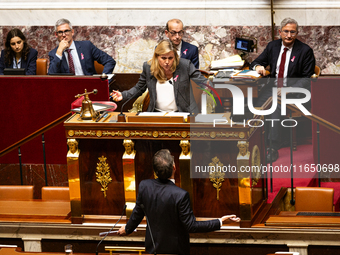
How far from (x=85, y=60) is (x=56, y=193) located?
6.45ft

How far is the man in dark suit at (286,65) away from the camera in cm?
582

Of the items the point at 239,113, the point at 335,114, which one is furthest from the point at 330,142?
the point at 239,113

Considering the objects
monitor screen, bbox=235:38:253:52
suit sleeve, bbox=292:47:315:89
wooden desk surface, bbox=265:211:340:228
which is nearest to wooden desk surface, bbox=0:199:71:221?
wooden desk surface, bbox=265:211:340:228

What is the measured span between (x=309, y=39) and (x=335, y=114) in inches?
94.8

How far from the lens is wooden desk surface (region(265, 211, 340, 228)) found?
4.13 metres

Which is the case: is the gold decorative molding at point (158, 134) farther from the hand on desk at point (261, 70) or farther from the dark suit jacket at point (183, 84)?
the hand on desk at point (261, 70)

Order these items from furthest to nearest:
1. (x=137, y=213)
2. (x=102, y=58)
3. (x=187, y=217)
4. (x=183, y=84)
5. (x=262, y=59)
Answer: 1. (x=102, y=58)
2. (x=262, y=59)
3. (x=183, y=84)
4. (x=137, y=213)
5. (x=187, y=217)

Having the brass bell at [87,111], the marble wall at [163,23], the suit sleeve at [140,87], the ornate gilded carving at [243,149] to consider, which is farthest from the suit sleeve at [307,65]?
the brass bell at [87,111]

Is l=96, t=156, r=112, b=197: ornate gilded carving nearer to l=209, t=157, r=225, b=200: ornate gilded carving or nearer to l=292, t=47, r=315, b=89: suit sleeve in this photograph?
l=209, t=157, r=225, b=200: ornate gilded carving

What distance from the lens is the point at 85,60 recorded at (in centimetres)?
635

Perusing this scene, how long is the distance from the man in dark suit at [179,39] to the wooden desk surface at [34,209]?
2.31m

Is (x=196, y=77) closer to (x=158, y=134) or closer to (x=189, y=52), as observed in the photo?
(x=158, y=134)

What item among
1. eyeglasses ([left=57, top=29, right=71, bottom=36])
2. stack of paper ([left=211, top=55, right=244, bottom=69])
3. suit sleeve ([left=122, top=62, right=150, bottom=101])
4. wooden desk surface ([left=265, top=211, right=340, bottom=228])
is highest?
eyeglasses ([left=57, top=29, right=71, bottom=36])

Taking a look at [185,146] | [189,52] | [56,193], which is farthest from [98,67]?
[185,146]
